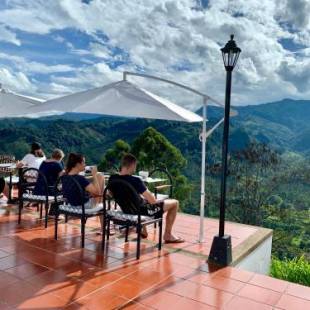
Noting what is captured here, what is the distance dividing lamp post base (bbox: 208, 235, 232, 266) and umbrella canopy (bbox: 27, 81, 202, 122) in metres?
1.37

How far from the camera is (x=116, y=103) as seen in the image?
14.1ft

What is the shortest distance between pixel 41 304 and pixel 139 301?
2.56 ft

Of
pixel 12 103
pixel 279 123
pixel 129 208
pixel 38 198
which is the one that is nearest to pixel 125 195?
pixel 129 208

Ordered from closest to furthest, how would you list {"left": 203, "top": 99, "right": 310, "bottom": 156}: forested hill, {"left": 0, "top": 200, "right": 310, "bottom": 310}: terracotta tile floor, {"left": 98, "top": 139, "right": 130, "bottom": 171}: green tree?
1. {"left": 0, "top": 200, "right": 310, "bottom": 310}: terracotta tile floor
2. {"left": 98, "top": 139, "right": 130, "bottom": 171}: green tree
3. {"left": 203, "top": 99, "right": 310, "bottom": 156}: forested hill

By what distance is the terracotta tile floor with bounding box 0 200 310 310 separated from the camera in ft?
10.0

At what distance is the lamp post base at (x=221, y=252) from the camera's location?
4.01 meters

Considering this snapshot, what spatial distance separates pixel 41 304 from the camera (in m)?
2.91

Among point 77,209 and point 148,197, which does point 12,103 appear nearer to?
point 77,209

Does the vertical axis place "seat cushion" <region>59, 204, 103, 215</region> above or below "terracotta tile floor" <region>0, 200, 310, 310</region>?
above

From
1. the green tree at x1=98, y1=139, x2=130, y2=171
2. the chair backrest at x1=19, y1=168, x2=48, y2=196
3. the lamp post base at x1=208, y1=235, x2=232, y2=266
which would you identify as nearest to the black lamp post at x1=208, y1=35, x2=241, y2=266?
the lamp post base at x1=208, y1=235, x2=232, y2=266

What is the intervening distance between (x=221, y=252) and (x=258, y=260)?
123cm

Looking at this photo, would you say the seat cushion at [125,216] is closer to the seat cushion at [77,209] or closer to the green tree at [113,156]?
the seat cushion at [77,209]

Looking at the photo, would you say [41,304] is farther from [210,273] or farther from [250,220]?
[250,220]

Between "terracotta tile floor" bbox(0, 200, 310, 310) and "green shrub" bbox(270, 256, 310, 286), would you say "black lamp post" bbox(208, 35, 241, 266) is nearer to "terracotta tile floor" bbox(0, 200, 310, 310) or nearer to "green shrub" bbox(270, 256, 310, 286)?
"terracotta tile floor" bbox(0, 200, 310, 310)
